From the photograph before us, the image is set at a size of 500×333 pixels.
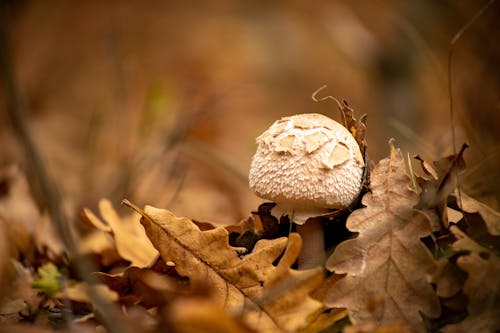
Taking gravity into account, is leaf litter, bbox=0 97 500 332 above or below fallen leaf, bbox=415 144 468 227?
below

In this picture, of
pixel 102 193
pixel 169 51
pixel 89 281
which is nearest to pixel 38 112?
pixel 169 51

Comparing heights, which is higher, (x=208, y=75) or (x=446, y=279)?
(x=208, y=75)

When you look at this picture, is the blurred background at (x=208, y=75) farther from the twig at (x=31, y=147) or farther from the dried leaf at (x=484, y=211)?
the twig at (x=31, y=147)

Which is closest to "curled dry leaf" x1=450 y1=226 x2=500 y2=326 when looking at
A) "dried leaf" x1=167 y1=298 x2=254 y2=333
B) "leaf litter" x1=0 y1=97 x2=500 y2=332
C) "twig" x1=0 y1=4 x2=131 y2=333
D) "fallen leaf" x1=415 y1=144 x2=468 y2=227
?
"leaf litter" x1=0 y1=97 x2=500 y2=332

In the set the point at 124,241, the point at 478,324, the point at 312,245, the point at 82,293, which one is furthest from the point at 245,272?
the point at 124,241

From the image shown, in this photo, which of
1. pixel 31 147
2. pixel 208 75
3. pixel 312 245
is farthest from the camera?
pixel 208 75

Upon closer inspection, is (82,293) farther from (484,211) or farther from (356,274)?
(484,211)

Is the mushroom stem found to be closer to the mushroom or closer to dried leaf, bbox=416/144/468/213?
the mushroom
